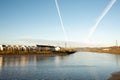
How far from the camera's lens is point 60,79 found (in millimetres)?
31750

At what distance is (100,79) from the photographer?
31.4 meters

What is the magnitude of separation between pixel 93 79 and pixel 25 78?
11.1 m

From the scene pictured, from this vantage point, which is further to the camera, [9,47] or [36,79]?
[9,47]

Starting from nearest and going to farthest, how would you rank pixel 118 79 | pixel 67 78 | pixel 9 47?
pixel 118 79
pixel 67 78
pixel 9 47

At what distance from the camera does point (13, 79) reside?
3106 cm

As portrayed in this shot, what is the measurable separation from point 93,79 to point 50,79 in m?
6.93

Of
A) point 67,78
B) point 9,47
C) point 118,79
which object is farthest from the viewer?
point 9,47

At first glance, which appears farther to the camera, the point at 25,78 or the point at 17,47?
the point at 17,47

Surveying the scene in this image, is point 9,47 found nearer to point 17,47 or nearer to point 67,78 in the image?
point 17,47

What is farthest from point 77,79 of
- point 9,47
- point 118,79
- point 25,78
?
point 9,47

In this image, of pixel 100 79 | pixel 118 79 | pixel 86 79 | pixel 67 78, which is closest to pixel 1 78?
pixel 67 78

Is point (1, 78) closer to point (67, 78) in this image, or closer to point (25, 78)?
point (25, 78)

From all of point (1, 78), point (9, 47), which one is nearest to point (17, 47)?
point (9, 47)

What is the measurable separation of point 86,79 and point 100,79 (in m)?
2.22
